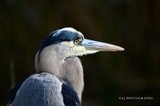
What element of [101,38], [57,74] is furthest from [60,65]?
[101,38]

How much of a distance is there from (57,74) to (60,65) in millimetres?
33

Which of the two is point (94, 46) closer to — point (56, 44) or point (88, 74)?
point (56, 44)

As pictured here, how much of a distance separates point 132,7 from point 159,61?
0.40 metres

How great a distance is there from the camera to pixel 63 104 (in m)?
2.08

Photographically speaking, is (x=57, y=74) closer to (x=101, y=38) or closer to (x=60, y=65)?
(x=60, y=65)

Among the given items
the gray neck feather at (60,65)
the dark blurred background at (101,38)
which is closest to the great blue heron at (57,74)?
the gray neck feather at (60,65)

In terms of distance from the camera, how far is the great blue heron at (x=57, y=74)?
2.09m

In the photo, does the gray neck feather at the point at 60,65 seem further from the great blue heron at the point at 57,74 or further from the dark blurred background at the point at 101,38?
the dark blurred background at the point at 101,38

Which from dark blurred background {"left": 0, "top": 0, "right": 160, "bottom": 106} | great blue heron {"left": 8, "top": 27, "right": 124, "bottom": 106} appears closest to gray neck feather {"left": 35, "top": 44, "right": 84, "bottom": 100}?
great blue heron {"left": 8, "top": 27, "right": 124, "bottom": 106}

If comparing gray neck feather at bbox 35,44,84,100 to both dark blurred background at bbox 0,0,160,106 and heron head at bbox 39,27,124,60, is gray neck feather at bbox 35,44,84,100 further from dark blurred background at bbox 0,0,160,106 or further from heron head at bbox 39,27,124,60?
dark blurred background at bbox 0,0,160,106

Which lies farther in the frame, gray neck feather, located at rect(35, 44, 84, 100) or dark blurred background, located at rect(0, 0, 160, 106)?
dark blurred background, located at rect(0, 0, 160, 106)

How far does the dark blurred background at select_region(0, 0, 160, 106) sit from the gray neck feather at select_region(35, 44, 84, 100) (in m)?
1.62

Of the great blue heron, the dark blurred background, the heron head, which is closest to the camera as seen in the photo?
the great blue heron

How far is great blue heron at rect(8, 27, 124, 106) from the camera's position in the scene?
2088 millimetres
